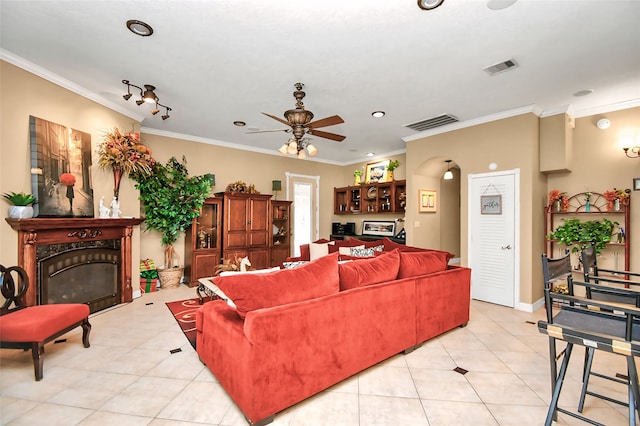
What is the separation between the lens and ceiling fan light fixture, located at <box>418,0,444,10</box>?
7.02 ft

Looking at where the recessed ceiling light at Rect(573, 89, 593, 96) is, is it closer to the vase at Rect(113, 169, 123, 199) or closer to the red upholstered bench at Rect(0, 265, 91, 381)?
the red upholstered bench at Rect(0, 265, 91, 381)

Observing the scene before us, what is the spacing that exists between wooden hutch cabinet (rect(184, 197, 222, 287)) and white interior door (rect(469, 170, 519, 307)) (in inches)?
180

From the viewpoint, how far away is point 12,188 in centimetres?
298

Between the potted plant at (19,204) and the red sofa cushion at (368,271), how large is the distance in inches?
130

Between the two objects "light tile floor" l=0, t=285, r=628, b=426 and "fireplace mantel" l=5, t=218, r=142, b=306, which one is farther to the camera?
"fireplace mantel" l=5, t=218, r=142, b=306

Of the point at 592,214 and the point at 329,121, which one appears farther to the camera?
the point at 592,214

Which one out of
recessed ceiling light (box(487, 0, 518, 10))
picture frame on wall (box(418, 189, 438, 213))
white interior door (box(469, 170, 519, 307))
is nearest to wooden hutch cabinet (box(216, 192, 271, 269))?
picture frame on wall (box(418, 189, 438, 213))

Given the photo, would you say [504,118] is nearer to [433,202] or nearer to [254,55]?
[433,202]

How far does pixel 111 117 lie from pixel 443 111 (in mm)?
4855

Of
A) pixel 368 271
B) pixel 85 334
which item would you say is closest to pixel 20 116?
pixel 85 334

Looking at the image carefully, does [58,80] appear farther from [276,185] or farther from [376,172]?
[376,172]

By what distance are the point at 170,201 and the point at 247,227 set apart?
4.92 feet

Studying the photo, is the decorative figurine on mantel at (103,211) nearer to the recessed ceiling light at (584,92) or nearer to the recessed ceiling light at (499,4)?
the recessed ceiling light at (499,4)

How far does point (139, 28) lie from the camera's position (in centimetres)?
249
